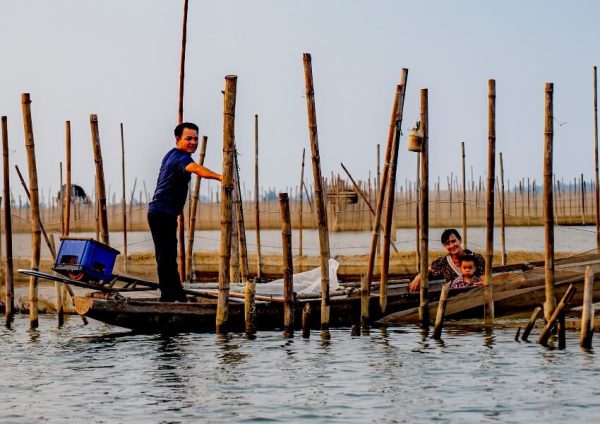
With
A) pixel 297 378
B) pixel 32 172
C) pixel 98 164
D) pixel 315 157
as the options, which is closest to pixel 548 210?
pixel 315 157

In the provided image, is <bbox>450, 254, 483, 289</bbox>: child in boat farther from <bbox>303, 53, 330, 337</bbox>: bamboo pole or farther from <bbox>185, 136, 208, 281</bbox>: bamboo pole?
<bbox>185, 136, 208, 281</bbox>: bamboo pole

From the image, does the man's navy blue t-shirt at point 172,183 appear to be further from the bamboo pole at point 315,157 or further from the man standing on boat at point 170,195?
the bamboo pole at point 315,157

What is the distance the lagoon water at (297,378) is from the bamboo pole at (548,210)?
56cm

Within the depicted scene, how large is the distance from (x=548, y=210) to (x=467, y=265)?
265 centimetres

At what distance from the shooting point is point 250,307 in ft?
45.4

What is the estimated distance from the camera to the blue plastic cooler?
45.4ft

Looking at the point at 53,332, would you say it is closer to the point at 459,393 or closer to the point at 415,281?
the point at 415,281

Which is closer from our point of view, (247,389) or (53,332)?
(247,389)

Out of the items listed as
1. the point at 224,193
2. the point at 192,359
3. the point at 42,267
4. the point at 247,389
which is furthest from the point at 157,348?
the point at 42,267

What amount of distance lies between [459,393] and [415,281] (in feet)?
16.2

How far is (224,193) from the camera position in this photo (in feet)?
43.6

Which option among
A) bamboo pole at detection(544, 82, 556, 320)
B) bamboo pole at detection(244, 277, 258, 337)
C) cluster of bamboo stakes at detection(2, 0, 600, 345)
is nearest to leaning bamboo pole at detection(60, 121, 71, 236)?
cluster of bamboo stakes at detection(2, 0, 600, 345)

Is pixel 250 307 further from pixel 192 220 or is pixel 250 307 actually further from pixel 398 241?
pixel 398 241

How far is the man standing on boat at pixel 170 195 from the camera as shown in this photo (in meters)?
14.0
